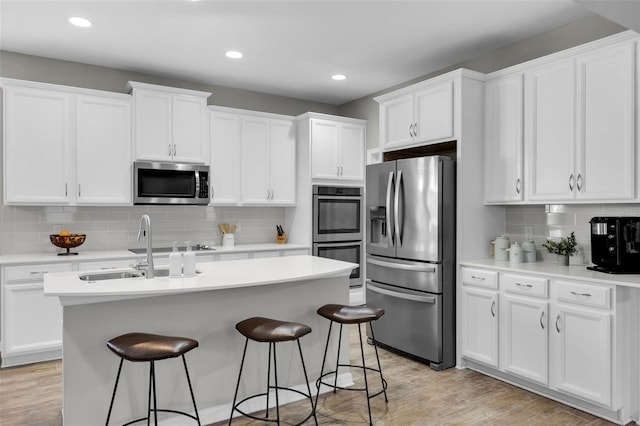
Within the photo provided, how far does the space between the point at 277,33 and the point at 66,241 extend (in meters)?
2.73

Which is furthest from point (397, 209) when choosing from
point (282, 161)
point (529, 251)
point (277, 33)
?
point (282, 161)

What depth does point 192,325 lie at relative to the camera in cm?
264

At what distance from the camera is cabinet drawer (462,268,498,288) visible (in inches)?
135

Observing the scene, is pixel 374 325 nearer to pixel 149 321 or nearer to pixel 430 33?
pixel 149 321

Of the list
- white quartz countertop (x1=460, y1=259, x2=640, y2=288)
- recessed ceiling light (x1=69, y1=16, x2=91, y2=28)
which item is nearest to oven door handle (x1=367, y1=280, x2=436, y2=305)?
white quartz countertop (x1=460, y1=259, x2=640, y2=288)

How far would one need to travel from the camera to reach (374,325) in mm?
4258

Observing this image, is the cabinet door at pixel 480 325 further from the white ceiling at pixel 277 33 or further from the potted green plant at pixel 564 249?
the white ceiling at pixel 277 33

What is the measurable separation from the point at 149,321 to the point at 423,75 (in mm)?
3873

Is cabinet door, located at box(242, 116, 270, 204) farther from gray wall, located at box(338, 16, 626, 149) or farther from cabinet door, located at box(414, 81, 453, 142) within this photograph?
cabinet door, located at box(414, 81, 453, 142)

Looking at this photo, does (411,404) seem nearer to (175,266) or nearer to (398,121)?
(175,266)

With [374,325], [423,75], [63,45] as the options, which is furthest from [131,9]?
[374,325]

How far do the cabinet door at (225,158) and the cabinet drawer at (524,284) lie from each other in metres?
3.05

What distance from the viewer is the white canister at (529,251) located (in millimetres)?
3639

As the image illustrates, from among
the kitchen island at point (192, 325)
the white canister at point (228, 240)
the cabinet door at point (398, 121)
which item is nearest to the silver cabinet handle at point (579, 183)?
the cabinet door at point (398, 121)
